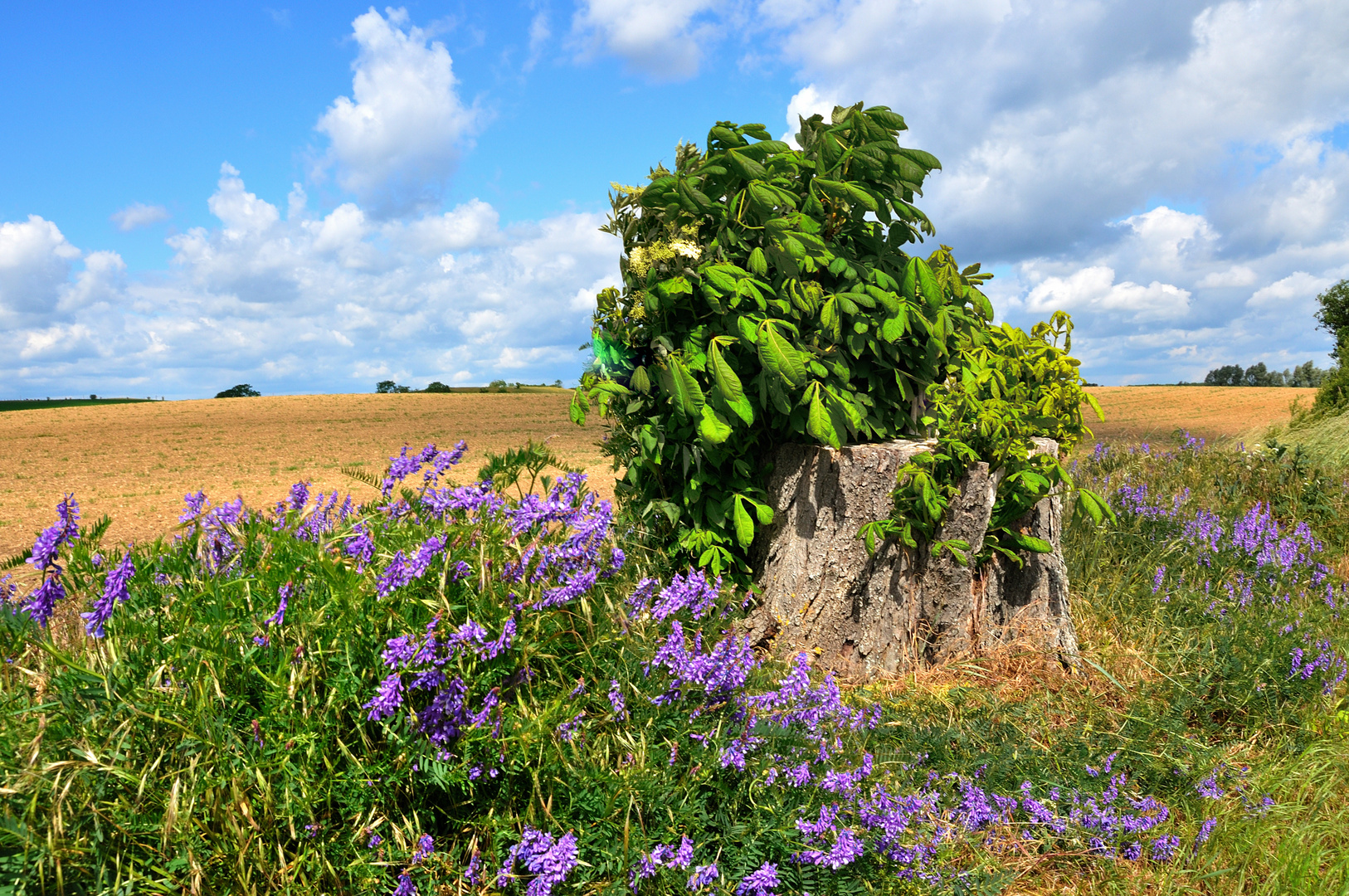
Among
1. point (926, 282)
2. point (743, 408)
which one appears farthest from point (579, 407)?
point (926, 282)

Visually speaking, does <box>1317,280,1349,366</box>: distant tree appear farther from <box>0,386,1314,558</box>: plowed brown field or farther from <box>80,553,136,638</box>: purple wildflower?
<box>80,553,136,638</box>: purple wildflower

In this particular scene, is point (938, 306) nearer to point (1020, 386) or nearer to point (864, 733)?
point (1020, 386)

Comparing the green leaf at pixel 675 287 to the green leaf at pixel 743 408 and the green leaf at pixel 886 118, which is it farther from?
the green leaf at pixel 886 118

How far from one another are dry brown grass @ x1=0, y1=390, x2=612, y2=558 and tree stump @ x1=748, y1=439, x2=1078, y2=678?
1234mm

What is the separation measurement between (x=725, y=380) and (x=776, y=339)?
28 centimetres

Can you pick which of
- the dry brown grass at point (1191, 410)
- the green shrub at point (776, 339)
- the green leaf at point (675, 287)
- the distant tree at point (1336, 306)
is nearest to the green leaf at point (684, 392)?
the green shrub at point (776, 339)

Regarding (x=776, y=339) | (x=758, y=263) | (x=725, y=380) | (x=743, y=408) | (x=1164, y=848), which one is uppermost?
(x=758, y=263)

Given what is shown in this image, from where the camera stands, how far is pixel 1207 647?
3.67 metres

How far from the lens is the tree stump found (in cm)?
337

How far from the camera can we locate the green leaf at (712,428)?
292 centimetres

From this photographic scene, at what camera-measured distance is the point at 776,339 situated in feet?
9.67

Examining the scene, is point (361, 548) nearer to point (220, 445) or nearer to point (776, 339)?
point (776, 339)

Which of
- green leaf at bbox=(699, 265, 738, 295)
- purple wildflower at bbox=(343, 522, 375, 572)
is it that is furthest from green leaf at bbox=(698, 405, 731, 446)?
purple wildflower at bbox=(343, 522, 375, 572)

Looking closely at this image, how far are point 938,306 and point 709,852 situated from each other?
2.54 meters
